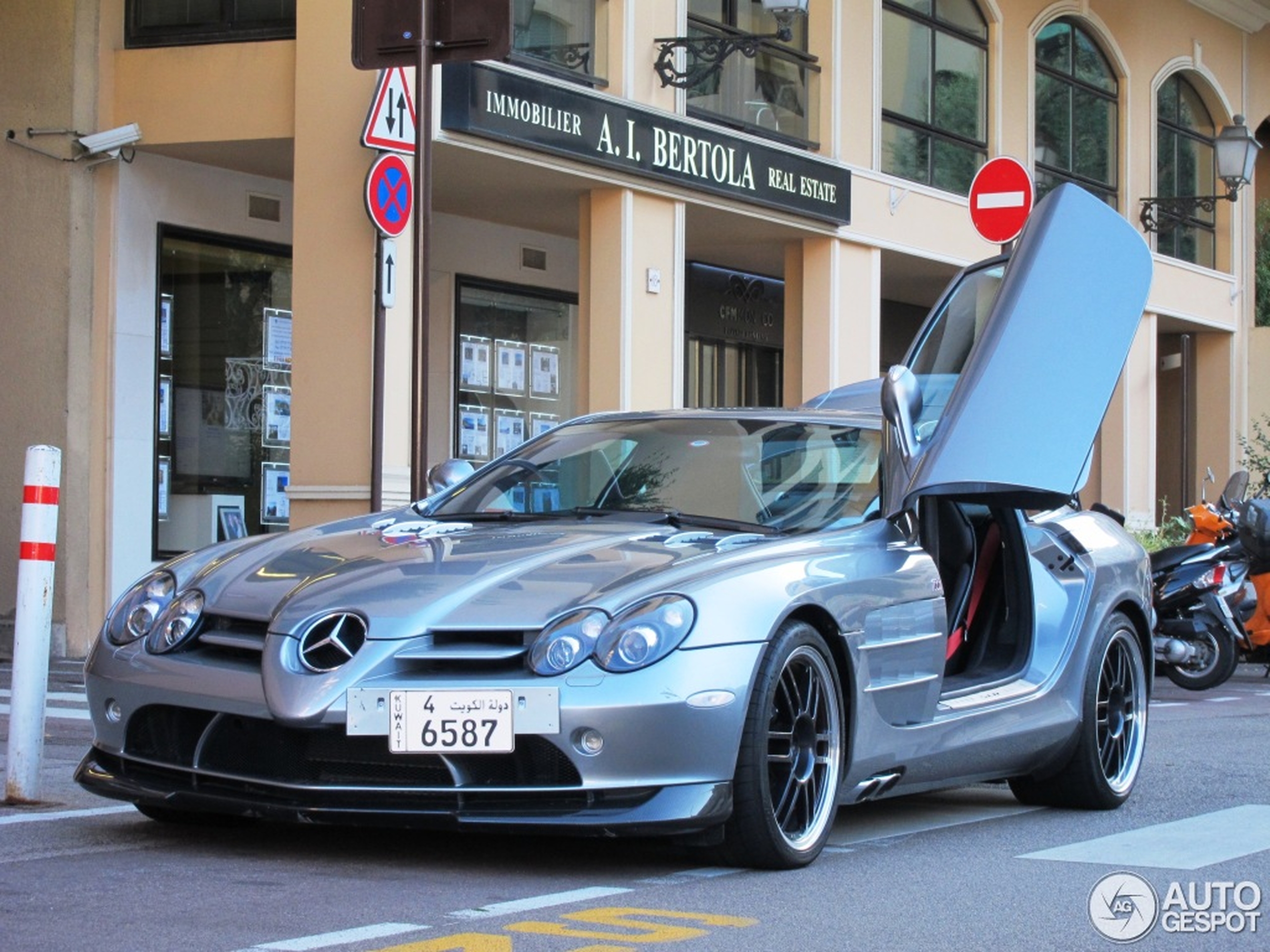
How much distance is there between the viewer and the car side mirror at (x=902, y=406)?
6266mm

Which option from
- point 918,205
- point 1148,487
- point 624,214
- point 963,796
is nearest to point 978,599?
point 963,796

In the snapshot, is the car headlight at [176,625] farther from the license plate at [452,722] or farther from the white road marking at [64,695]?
the white road marking at [64,695]

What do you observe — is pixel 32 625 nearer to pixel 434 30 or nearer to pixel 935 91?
pixel 434 30

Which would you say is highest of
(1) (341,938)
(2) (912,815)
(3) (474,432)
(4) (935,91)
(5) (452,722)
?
(4) (935,91)

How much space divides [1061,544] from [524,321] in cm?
1109

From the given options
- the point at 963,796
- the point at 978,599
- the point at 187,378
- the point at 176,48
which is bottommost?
the point at 963,796

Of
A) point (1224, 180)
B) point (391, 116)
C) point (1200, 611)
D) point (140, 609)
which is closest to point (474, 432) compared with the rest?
point (391, 116)

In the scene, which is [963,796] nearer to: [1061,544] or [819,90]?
[1061,544]

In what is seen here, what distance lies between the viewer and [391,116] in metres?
12.0

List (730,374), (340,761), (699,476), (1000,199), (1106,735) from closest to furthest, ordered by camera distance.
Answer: (340,761), (699,476), (1106,735), (1000,199), (730,374)

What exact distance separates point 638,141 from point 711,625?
430 inches

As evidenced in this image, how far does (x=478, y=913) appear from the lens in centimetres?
468

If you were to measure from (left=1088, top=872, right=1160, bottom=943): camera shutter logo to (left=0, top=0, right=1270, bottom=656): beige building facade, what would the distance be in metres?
6.04

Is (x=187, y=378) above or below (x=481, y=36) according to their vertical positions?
below
